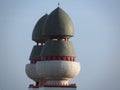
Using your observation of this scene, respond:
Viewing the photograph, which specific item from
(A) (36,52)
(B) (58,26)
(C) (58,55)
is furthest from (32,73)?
(B) (58,26)

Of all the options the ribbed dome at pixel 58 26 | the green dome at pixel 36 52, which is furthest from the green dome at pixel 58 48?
the green dome at pixel 36 52

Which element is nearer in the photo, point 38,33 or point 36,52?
point 38,33

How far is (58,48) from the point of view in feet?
293

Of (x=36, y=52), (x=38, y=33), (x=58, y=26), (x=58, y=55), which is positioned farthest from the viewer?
(x=36, y=52)

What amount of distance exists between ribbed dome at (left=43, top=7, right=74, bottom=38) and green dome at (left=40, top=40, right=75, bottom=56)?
102cm

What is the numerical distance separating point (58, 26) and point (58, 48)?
124 inches

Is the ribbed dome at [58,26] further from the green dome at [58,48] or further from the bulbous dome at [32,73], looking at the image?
the bulbous dome at [32,73]

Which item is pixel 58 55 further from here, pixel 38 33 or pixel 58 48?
pixel 38 33

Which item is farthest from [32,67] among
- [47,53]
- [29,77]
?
[47,53]

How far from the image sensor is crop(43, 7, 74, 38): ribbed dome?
3529 inches

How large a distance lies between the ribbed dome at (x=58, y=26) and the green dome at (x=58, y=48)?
1019 mm

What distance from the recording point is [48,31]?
9012 cm

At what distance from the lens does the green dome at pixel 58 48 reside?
8931 centimetres

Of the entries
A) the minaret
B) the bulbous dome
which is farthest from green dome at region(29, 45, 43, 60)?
the minaret
